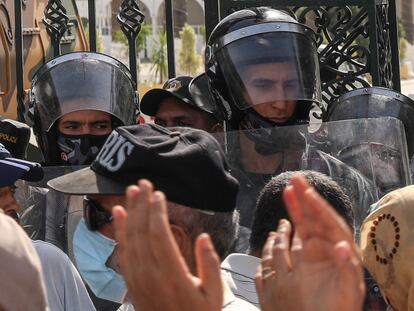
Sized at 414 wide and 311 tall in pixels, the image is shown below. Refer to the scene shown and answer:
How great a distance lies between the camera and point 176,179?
2672 mm

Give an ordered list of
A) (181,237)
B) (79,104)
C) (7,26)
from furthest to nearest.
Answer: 1. (7,26)
2. (79,104)
3. (181,237)

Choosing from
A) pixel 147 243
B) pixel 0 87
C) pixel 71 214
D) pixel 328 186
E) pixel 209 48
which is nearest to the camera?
pixel 147 243

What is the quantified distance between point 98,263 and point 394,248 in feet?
2.95

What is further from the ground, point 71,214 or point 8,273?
point 8,273

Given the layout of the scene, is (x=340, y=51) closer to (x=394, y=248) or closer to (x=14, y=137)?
(x=14, y=137)

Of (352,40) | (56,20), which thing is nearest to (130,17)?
(56,20)

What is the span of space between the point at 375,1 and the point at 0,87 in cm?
350

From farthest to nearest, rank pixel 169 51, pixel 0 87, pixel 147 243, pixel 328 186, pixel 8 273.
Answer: pixel 0 87, pixel 169 51, pixel 328 186, pixel 8 273, pixel 147 243

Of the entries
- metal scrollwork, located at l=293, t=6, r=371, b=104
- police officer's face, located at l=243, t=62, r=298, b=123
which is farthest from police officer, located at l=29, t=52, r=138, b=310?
metal scrollwork, located at l=293, t=6, r=371, b=104

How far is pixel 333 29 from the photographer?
626cm

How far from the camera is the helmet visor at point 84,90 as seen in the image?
4957 millimetres

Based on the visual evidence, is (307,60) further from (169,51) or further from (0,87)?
(0,87)

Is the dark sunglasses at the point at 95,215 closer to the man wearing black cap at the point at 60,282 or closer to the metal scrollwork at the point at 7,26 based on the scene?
the man wearing black cap at the point at 60,282

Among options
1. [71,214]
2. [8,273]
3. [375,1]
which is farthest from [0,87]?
[8,273]
